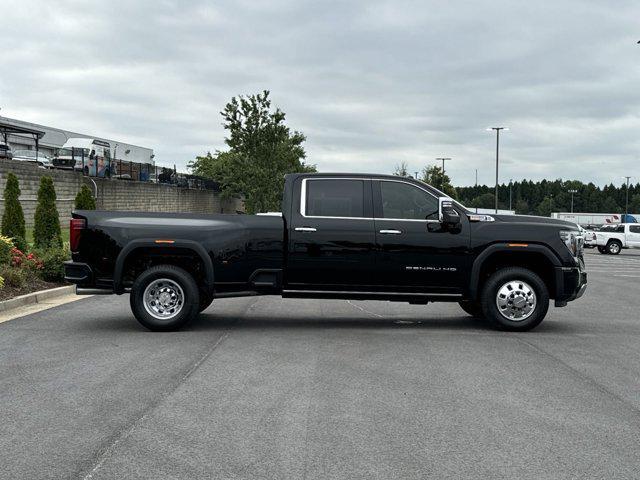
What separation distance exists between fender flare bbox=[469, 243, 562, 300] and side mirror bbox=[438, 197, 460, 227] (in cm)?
61

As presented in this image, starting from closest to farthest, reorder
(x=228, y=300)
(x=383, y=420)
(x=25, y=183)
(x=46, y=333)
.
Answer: (x=383, y=420), (x=46, y=333), (x=228, y=300), (x=25, y=183)

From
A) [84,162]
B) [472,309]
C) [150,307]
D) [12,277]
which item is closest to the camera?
[150,307]

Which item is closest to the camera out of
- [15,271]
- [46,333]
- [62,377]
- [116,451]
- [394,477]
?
[394,477]

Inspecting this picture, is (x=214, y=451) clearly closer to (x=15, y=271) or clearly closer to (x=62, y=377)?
(x=62, y=377)

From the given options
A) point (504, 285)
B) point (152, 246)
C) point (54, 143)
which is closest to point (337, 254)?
point (504, 285)

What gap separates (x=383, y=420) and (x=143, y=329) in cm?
541

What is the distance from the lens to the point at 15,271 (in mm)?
12859

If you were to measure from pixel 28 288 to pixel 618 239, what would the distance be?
36.5m

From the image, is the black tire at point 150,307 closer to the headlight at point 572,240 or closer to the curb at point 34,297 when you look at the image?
the curb at point 34,297

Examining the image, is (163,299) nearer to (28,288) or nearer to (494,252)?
(494,252)

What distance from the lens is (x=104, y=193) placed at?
36.3 metres

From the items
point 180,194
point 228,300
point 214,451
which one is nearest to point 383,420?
point 214,451

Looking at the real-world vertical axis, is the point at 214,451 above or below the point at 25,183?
below

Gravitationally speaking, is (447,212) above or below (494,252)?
above
